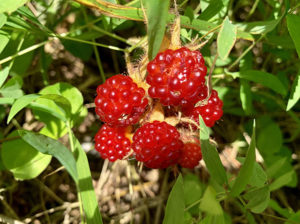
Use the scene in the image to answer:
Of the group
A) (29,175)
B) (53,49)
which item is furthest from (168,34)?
(53,49)

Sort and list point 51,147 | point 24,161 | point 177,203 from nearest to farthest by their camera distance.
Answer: point 177,203 < point 51,147 < point 24,161

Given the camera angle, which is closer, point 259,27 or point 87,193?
point 87,193

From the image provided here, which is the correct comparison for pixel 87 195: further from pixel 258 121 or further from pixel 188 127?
pixel 258 121

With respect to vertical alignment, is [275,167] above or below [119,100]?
below

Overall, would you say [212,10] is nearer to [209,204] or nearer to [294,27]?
[294,27]

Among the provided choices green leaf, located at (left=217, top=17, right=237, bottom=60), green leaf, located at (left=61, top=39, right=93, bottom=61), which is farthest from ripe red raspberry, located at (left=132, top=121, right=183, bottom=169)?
green leaf, located at (left=61, top=39, right=93, bottom=61)

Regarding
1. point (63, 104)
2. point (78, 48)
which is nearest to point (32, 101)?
point (63, 104)

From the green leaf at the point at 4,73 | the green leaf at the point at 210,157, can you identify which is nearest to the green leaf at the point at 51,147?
the green leaf at the point at 4,73

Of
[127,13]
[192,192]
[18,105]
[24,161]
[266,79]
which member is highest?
[127,13]

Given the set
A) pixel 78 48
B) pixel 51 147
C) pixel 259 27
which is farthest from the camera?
pixel 78 48
